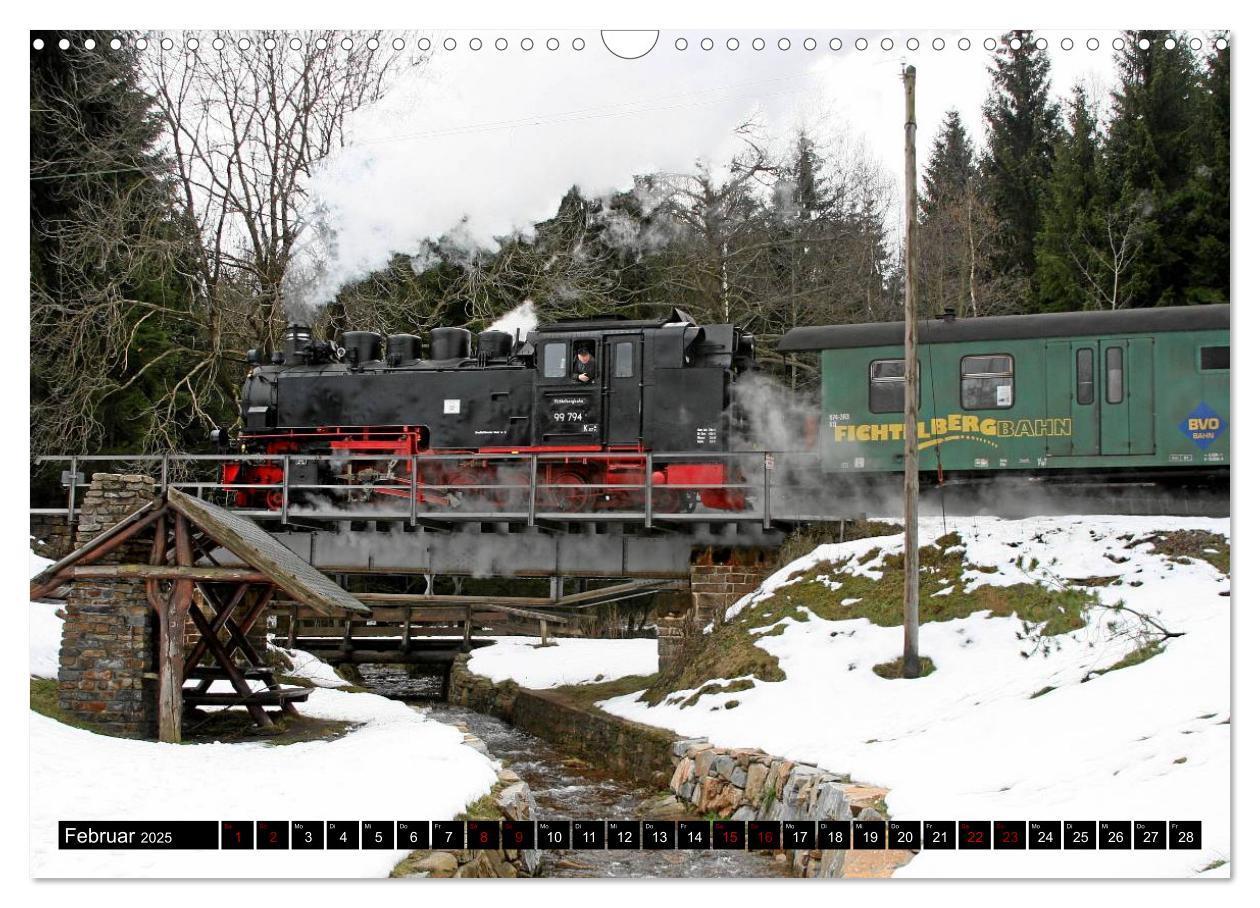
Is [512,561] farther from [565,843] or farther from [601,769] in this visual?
[565,843]

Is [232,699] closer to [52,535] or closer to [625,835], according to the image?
[52,535]

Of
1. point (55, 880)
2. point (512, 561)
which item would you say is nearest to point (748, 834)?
point (55, 880)

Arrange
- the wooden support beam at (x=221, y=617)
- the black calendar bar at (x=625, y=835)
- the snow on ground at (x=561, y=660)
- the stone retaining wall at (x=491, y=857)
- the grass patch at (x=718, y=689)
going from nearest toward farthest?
1. the black calendar bar at (x=625, y=835)
2. the stone retaining wall at (x=491, y=857)
3. the wooden support beam at (x=221, y=617)
4. the grass patch at (x=718, y=689)
5. the snow on ground at (x=561, y=660)

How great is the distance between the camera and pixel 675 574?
740 inches

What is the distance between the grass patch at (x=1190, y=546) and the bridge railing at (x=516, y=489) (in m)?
5.10

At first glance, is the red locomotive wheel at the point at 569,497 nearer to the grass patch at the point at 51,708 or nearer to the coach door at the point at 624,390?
the coach door at the point at 624,390

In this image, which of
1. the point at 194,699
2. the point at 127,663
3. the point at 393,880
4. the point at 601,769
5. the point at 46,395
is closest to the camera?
the point at 393,880

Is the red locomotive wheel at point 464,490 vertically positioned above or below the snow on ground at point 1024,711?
above

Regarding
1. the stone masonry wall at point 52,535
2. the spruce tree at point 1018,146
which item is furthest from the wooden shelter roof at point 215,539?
the spruce tree at point 1018,146

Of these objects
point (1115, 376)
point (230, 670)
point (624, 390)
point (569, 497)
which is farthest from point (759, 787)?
point (624, 390)

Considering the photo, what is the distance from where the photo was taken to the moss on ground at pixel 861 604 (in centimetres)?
1401

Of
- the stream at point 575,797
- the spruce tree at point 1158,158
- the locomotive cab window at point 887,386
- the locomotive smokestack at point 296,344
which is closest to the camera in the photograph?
the spruce tree at point 1158,158

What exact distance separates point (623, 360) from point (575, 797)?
7.91 meters

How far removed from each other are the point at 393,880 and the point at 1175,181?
762 centimetres
